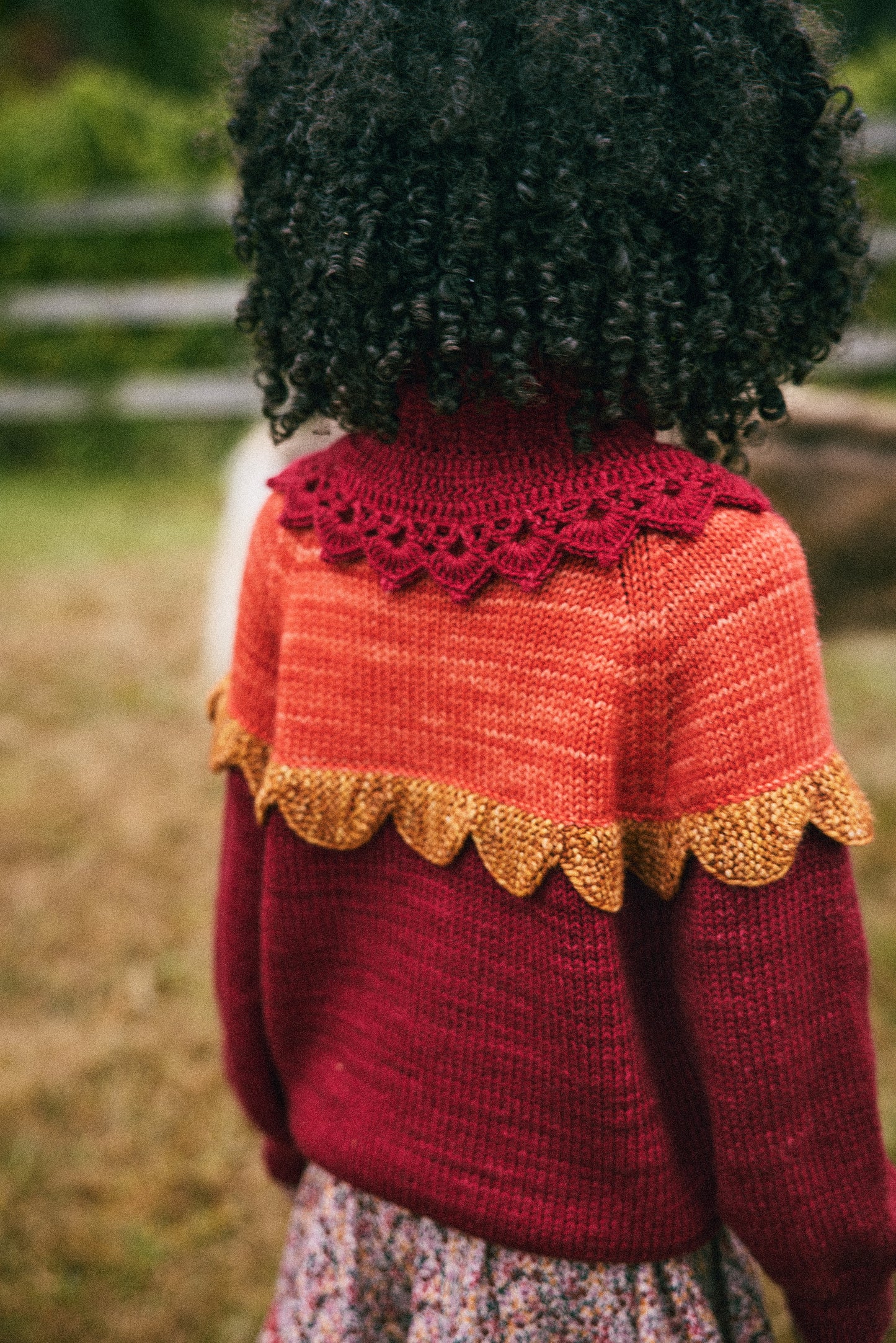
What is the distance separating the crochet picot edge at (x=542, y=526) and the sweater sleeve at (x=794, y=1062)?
32 centimetres

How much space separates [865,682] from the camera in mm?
→ 4816

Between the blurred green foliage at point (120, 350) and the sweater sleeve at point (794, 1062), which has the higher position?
the sweater sleeve at point (794, 1062)

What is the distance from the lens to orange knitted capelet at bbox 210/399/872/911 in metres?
1.03

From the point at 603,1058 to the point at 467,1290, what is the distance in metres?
0.34

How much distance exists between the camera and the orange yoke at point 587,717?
1.02 metres

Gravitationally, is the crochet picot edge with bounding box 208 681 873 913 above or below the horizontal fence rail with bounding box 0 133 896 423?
above

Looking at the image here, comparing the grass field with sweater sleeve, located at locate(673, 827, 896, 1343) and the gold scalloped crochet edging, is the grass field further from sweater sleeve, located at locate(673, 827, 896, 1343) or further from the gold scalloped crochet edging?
the gold scalloped crochet edging

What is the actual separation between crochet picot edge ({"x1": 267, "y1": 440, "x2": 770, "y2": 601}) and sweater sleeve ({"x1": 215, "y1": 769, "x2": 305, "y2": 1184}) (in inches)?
16.1

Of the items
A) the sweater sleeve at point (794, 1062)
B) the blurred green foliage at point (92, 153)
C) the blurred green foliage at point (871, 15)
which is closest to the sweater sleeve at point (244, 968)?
the sweater sleeve at point (794, 1062)

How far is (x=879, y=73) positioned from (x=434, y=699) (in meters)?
8.18

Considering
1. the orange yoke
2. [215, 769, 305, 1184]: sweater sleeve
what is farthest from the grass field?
the orange yoke

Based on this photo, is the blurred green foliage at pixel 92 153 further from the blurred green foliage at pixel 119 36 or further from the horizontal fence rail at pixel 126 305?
the blurred green foliage at pixel 119 36

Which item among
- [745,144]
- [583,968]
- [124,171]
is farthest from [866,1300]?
[124,171]

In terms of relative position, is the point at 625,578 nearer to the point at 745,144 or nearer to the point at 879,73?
the point at 745,144
